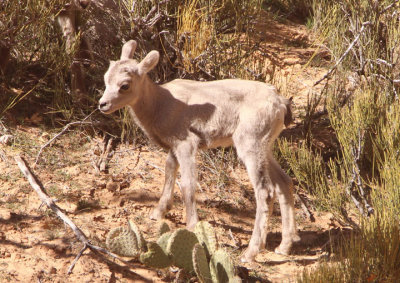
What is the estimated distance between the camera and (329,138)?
9633 mm

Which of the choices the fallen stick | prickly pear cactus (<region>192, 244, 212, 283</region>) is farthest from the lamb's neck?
prickly pear cactus (<region>192, 244, 212, 283</region>)

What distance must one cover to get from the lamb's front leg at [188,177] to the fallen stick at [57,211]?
1117mm

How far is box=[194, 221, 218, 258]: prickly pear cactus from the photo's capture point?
18.6 feet

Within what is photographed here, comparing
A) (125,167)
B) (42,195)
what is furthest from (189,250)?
(125,167)

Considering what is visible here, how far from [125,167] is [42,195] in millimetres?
1799

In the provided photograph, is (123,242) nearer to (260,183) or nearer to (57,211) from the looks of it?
(57,211)

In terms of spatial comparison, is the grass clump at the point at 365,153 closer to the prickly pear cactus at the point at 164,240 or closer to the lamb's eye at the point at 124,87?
the prickly pear cactus at the point at 164,240

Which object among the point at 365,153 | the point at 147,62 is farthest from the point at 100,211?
the point at 365,153

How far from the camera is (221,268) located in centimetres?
534

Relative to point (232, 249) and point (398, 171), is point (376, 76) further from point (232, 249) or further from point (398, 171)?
point (232, 249)

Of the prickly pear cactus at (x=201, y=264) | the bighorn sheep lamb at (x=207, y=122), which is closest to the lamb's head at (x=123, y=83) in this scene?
the bighorn sheep lamb at (x=207, y=122)

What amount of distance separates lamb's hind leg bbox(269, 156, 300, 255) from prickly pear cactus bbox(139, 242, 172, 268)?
1.83 m

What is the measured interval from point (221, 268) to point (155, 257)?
662mm

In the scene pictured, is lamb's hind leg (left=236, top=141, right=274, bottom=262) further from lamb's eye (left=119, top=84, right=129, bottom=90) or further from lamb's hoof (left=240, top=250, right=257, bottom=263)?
lamb's eye (left=119, top=84, right=129, bottom=90)
